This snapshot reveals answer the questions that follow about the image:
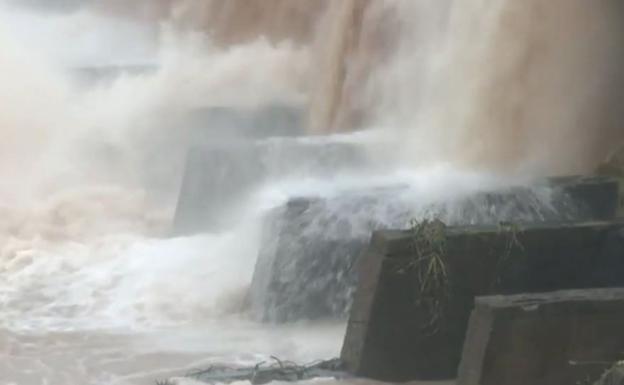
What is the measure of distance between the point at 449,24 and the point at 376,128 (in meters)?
1.97

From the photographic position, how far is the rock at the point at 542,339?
677 cm

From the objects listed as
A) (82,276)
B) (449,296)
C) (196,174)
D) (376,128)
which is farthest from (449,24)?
(449,296)

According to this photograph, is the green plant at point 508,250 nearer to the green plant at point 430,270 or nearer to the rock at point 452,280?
the rock at point 452,280

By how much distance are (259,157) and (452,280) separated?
607 centimetres

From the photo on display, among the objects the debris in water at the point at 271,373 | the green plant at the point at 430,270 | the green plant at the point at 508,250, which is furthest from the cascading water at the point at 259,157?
the green plant at the point at 508,250

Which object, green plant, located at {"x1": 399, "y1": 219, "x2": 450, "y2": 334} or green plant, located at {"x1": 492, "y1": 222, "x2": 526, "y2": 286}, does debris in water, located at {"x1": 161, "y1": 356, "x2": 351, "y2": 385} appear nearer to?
green plant, located at {"x1": 399, "y1": 219, "x2": 450, "y2": 334}

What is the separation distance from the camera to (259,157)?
1381cm

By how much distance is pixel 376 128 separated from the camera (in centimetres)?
1459

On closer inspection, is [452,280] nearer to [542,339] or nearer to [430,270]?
[430,270]

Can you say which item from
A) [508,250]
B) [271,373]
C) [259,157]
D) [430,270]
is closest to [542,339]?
[430,270]

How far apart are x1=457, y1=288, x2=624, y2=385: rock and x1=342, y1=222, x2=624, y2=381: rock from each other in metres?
0.97

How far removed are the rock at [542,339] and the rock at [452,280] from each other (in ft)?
3.19

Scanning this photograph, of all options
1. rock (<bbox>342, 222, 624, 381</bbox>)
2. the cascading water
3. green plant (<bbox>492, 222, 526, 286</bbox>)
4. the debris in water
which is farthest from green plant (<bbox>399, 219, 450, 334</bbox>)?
the cascading water

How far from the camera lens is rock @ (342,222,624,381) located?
25.7 feet
